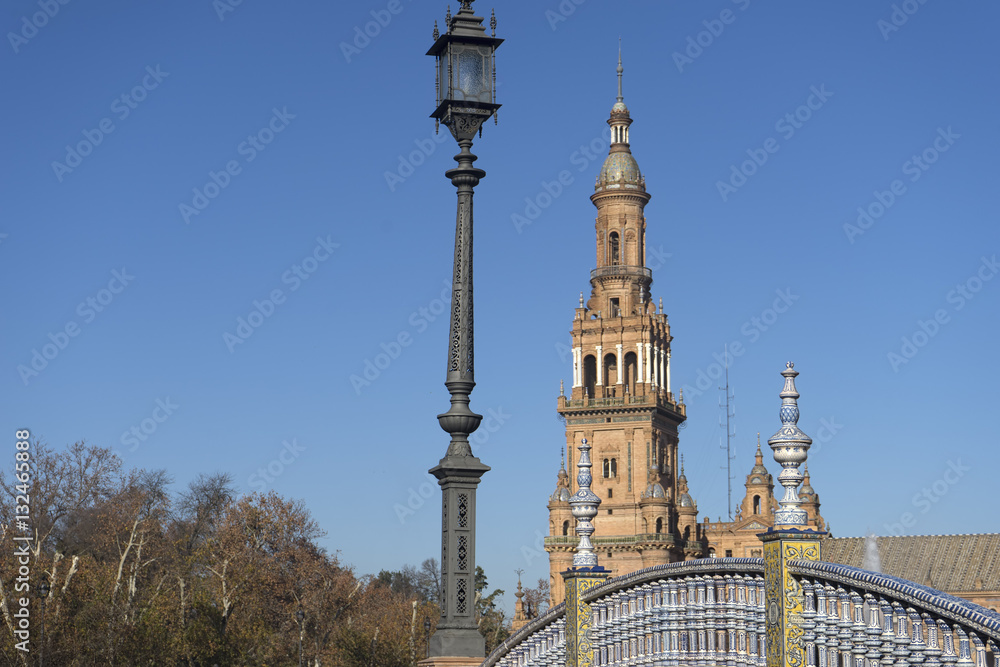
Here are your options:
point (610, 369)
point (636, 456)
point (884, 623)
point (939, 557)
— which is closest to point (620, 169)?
point (610, 369)

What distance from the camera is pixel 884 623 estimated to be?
905 centimetres

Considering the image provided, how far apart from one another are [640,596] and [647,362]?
88.7 m

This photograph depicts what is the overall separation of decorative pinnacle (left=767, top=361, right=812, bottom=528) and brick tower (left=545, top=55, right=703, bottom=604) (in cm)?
8371

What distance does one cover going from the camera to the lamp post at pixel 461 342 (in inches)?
594

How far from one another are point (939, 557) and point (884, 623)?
91949 mm

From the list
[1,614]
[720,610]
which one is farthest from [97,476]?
[720,610]

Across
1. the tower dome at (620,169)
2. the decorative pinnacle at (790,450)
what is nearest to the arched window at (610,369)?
the tower dome at (620,169)

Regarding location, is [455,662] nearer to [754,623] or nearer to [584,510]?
[584,510]

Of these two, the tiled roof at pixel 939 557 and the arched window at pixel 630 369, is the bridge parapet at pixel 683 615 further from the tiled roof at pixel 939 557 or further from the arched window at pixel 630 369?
the arched window at pixel 630 369

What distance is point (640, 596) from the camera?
41.5 ft

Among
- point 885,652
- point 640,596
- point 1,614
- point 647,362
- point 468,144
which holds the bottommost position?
point 885,652

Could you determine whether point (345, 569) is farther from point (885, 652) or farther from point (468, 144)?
point (885, 652)

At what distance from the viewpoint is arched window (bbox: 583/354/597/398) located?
336 ft

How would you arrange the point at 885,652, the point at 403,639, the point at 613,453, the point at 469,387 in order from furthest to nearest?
the point at 613,453 → the point at 403,639 → the point at 469,387 → the point at 885,652
